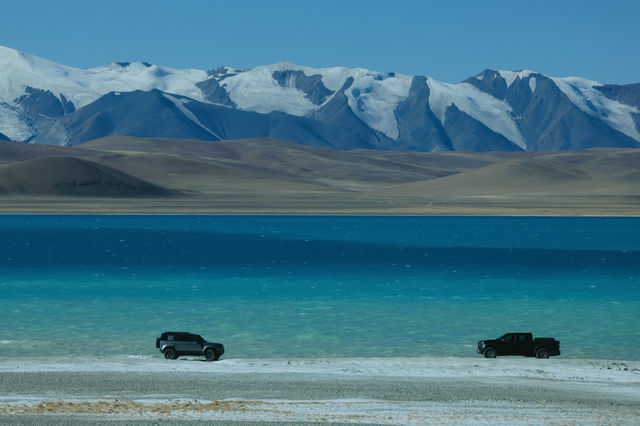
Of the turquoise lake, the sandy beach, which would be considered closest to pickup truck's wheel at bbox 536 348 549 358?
the sandy beach

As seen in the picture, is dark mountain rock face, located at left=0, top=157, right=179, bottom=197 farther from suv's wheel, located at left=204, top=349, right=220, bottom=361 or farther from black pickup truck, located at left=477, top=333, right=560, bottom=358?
black pickup truck, located at left=477, top=333, right=560, bottom=358

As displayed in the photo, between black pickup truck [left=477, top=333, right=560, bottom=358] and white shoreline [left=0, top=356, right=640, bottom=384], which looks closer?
white shoreline [left=0, top=356, right=640, bottom=384]

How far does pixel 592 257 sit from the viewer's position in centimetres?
7019

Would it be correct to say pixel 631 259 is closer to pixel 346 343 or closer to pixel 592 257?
pixel 592 257

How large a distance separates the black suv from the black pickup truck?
7.39 metres

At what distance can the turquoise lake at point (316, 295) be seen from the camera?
29297 mm

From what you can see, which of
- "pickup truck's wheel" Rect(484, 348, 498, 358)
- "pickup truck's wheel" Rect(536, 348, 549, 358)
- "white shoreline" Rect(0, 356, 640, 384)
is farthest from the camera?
"pickup truck's wheel" Rect(484, 348, 498, 358)

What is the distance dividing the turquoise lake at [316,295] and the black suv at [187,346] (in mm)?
1900

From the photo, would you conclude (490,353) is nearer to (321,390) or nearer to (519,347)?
(519,347)

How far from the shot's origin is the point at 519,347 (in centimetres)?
2556

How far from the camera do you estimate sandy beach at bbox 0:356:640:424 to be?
1641 cm

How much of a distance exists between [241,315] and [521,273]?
83.0 ft

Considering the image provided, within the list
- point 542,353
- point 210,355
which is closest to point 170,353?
point 210,355

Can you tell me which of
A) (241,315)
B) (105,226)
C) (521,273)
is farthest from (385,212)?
(241,315)
